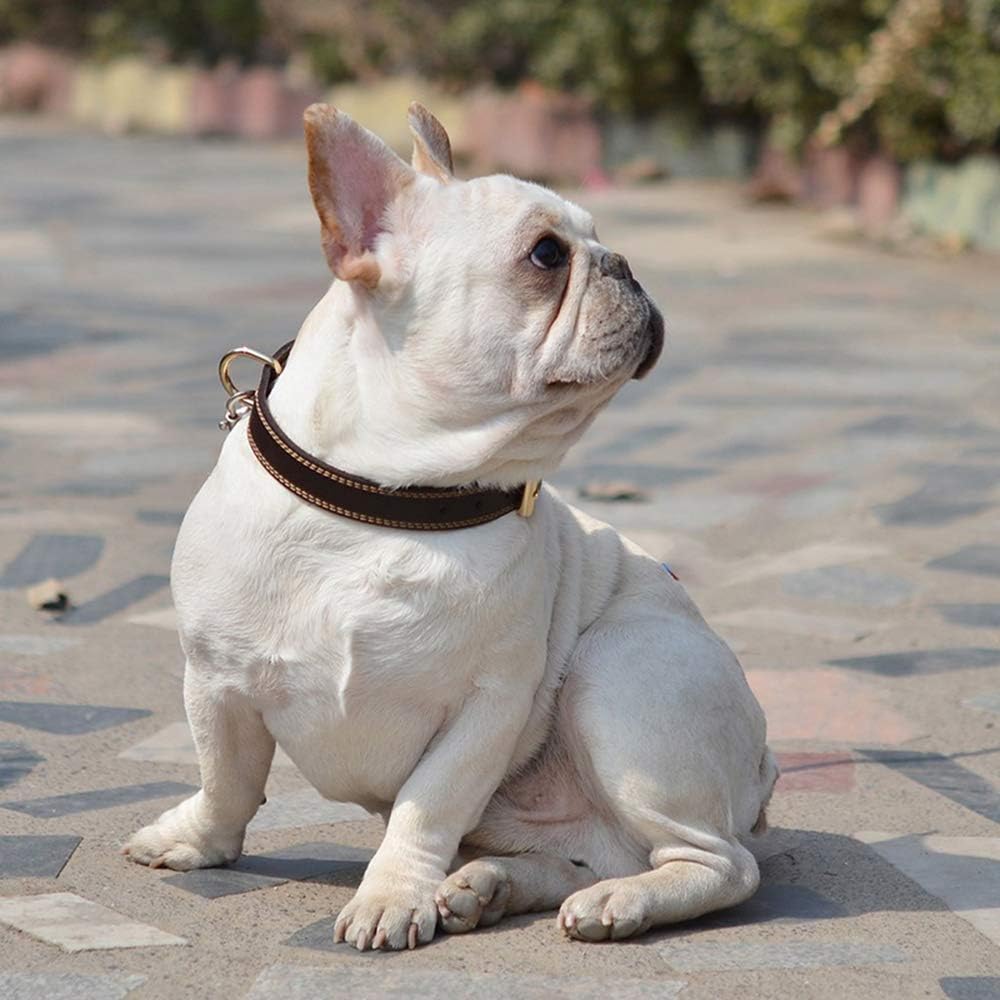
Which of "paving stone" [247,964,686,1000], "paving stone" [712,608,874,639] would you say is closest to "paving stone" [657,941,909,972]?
"paving stone" [247,964,686,1000]

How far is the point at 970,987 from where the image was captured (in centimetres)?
292

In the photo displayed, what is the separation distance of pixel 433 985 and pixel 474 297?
1.08 m

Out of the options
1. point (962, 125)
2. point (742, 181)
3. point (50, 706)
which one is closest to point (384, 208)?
point (50, 706)

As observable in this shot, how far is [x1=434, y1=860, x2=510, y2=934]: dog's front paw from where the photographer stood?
3043mm

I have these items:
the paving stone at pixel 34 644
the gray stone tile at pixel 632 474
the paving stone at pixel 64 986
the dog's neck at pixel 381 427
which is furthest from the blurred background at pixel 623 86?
the paving stone at pixel 64 986

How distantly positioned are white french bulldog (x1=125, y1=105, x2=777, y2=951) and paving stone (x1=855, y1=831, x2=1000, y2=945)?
0.42 meters

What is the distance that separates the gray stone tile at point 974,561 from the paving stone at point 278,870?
8.79ft

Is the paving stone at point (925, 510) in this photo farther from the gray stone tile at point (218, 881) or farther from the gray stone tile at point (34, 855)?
the gray stone tile at point (34, 855)

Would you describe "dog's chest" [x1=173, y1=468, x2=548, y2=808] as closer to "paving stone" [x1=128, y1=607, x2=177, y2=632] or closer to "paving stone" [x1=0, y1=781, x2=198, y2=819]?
"paving stone" [x1=0, y1=781, x2=198, y2=819]

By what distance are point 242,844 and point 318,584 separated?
2.20 ft

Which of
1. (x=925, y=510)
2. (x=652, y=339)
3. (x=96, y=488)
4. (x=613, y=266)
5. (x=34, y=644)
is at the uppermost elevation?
(x=613, y=266)

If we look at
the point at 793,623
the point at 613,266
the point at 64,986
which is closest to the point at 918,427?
the point at 793,623

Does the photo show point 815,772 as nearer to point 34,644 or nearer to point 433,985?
point 433,985

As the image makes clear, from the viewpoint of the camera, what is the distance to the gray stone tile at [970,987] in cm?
288
